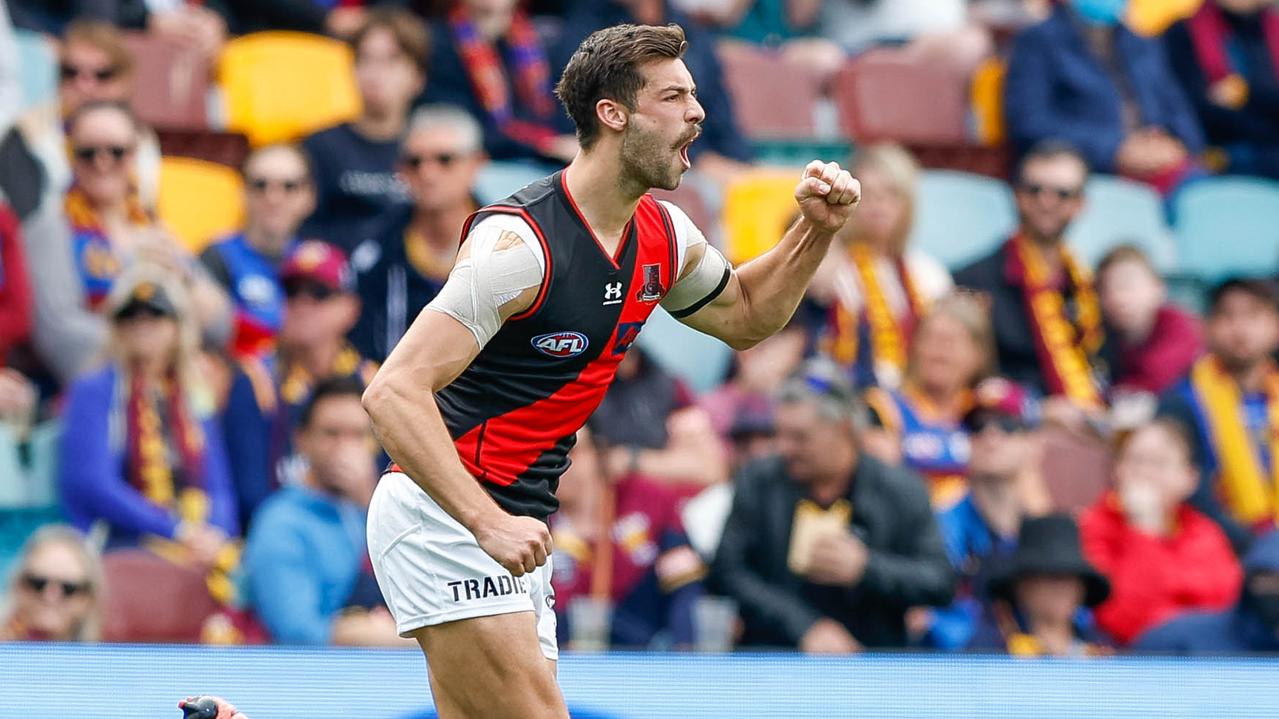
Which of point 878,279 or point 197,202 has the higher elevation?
point 197,202

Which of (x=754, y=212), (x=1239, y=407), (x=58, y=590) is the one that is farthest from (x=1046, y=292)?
(x=58, y=590)

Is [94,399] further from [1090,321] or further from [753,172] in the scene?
[1090,321]

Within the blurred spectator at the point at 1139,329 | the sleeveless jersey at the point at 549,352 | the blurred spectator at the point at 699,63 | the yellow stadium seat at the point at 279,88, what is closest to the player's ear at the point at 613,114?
the sleeveless jersey at the point at 549,352

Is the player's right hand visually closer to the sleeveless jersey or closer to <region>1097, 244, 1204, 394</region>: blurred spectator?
the sleeveless jersey

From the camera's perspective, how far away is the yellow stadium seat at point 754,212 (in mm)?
8523

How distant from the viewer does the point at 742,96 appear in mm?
9930

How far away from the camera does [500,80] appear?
8.70 meters

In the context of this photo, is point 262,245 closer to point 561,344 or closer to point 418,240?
point 418,240

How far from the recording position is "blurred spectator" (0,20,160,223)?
23.3 feet

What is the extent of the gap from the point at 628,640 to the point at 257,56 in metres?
3.39

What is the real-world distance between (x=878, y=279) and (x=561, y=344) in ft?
14.4

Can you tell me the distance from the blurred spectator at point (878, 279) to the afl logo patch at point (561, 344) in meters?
4.00

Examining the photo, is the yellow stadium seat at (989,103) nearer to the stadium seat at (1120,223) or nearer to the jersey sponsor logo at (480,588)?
the stadium seat at (1120,223)

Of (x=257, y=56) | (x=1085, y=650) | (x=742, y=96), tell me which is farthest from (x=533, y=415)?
(x=742, y=96)
